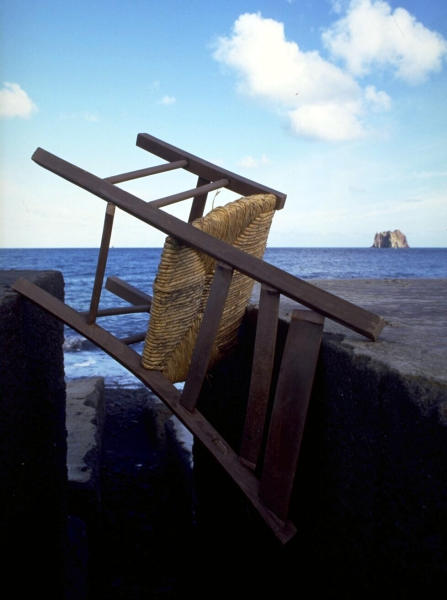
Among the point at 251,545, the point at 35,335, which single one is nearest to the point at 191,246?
the point at 35,335

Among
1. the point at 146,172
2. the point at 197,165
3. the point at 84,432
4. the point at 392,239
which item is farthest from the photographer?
the point at 392,239

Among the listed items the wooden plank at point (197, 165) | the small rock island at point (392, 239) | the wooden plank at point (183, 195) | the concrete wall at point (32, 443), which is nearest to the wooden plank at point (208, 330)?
the wooden plank at point (183, 195)

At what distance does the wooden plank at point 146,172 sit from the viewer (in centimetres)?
186

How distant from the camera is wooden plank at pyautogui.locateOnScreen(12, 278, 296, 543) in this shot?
1.40 meters

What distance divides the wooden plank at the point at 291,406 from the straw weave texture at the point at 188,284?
1.46ft

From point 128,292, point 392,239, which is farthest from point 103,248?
point 392,239

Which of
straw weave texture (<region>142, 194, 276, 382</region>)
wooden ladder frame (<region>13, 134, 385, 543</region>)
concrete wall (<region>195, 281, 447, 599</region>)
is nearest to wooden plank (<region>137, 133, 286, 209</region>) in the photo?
straw weave texture (<region>142, 194, 276, 382</region>)

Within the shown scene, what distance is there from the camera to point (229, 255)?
1.44m

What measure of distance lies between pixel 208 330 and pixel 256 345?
178mm

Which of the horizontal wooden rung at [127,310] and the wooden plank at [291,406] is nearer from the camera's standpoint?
the wooden plank at [291,406]

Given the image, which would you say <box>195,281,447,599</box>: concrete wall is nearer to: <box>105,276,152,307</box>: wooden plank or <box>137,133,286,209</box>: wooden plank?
<box>137,133,286,209</box>: wooden plank

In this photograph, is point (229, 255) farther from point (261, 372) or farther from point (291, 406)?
point (291, 406)

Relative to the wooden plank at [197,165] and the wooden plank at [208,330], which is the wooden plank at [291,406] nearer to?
the wooden plank at [208,330]

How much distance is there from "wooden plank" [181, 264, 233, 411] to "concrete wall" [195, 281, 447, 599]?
1.27ft
